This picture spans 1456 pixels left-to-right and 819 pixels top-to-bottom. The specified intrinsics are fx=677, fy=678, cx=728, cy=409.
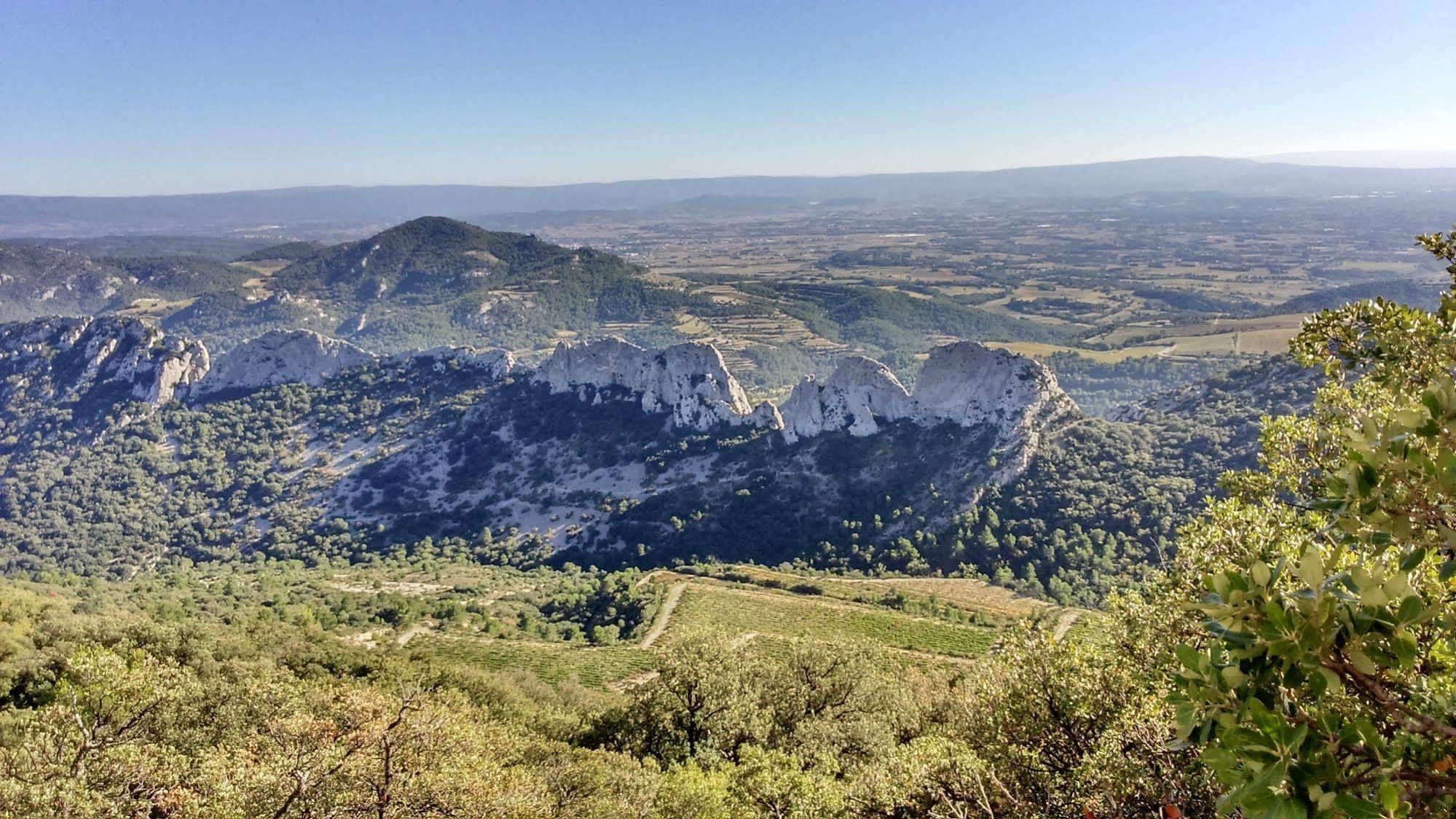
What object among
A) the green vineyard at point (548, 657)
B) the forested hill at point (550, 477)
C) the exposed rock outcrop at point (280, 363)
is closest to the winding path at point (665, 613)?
the green vineyard at point (548, 657)

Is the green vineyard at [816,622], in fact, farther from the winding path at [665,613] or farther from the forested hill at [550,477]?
the forested hill at [550,477]

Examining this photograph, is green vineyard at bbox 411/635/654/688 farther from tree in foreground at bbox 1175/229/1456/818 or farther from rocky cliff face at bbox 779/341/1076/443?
rocky cliff face at bbox 779/341/1076/443

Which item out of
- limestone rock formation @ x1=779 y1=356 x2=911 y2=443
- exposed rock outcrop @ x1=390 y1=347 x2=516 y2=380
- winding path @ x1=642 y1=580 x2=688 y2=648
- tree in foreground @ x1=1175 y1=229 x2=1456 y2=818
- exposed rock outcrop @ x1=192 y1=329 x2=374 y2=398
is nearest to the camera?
tree in foreground @ x1=1175 y1=229 x2=1456 y2=818

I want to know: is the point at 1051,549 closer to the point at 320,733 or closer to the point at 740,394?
the point at 740,394

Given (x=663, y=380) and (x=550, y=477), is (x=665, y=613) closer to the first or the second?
(x=550, y=477)

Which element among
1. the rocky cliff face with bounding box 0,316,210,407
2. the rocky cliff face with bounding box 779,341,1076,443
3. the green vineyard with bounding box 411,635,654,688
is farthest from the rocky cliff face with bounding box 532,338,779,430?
the rocky cliff face with bounding box 0,316,210,407

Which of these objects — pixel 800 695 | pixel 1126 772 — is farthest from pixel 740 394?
pixel 1126 772
